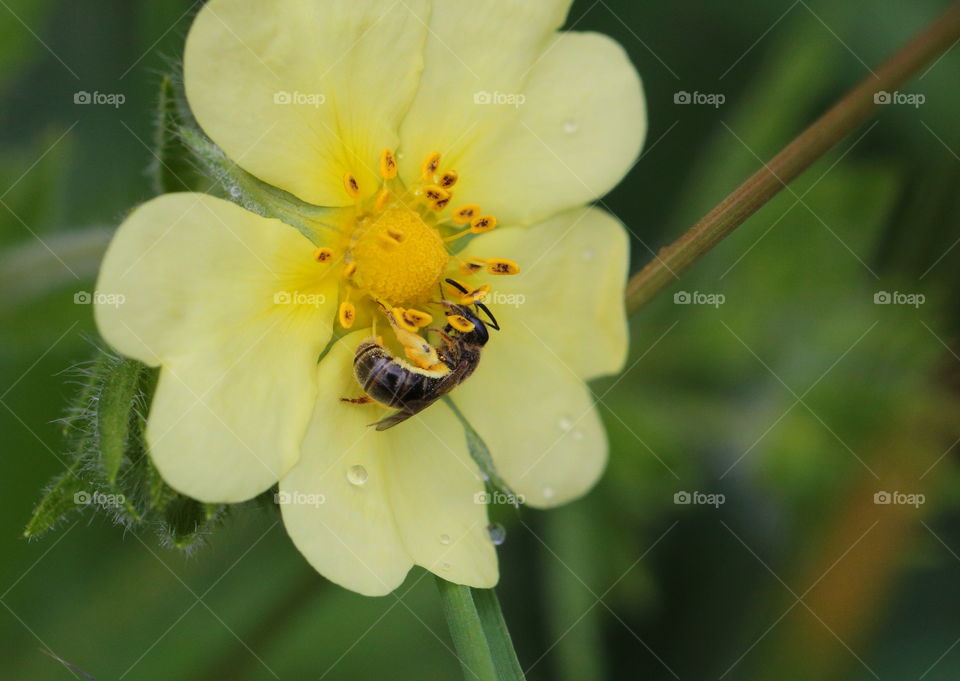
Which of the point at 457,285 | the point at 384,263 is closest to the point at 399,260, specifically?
the point at 384,263

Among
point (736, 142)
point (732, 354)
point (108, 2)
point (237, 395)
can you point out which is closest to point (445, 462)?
point (237, 395)

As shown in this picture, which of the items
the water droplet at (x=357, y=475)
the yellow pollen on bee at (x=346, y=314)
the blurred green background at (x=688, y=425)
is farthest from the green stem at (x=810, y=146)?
the blurred green background at (x=688, y=425)

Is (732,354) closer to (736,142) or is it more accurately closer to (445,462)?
(736,142)

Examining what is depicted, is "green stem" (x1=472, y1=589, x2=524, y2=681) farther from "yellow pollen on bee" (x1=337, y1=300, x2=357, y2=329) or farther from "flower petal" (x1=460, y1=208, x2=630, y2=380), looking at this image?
"yellow pollen on bee" (x1=337, y1=300, x2=357, y2=329)

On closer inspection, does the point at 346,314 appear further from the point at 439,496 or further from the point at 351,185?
the point at 439,496

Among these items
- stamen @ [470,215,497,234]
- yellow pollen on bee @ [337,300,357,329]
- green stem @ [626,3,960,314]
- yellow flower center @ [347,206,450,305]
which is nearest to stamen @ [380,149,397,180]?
yellow flower center @ [347,206,450,305]

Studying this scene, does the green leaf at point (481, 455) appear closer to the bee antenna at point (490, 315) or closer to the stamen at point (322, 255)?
the bee antenna at point (490, 315)
